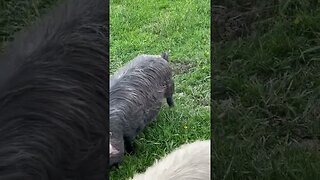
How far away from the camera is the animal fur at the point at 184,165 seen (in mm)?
2312

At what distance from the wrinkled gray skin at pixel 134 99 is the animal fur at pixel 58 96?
1.09m

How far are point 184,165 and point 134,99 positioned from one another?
1.32 m

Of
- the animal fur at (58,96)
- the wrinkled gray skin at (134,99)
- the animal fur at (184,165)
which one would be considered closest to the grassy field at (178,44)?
the animal fur at (184,165)

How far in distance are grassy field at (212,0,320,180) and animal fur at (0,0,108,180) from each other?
0.37 meters

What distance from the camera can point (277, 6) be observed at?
233cm

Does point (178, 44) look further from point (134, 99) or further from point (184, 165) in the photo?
point (134, 99)

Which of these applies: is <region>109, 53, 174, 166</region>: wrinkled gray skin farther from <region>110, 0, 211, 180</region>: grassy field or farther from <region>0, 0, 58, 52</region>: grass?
<region>0, 0, 58, 52</region>: grass

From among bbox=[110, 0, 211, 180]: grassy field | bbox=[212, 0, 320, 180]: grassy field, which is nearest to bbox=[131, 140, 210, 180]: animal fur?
bbox=[110, 0, 211, 180]: grassy field

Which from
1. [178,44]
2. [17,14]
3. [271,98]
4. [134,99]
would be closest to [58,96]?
[17,14]

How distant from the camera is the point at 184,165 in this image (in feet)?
7.76

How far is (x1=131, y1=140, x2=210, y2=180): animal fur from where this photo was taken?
2312mm

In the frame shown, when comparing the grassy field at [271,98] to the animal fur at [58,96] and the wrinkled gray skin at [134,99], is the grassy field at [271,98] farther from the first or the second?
the wrinkled gray skin at [134,99]

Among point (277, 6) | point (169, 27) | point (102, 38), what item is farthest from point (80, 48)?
point (277, 6)

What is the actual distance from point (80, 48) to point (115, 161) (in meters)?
0.92
